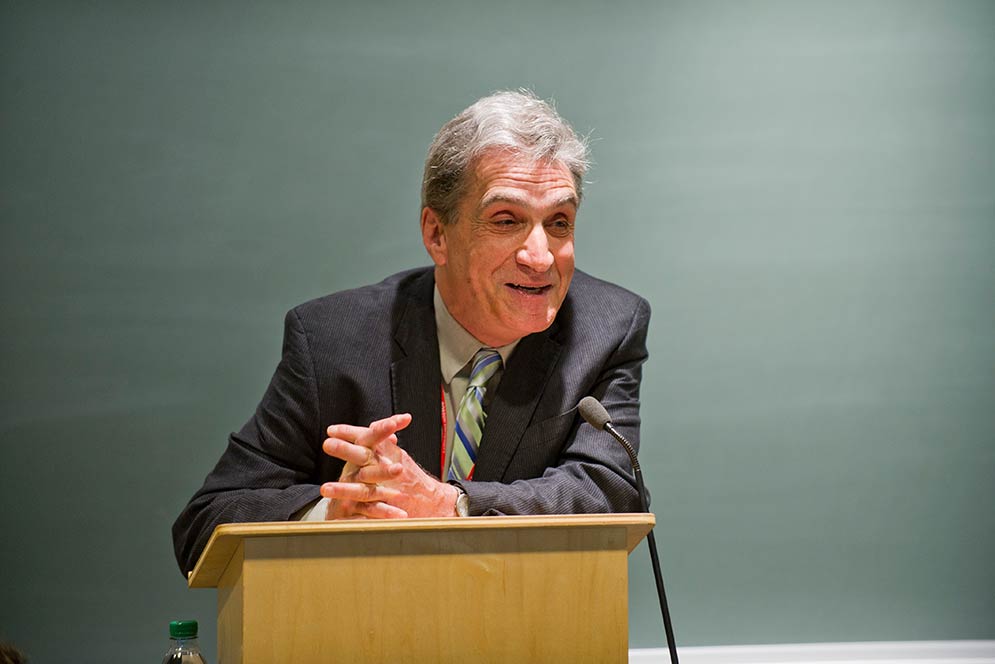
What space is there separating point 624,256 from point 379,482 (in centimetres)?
139

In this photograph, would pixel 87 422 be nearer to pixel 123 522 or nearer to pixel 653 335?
pixel 123 522

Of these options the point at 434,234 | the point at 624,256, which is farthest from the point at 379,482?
the point at 624,256

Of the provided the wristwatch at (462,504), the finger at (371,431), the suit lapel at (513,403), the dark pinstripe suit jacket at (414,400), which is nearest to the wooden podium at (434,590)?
the finger at (371,431)

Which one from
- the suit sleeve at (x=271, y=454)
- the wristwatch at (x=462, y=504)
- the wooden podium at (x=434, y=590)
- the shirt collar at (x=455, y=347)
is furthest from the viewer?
the shirt collar at (x=455, y=347)

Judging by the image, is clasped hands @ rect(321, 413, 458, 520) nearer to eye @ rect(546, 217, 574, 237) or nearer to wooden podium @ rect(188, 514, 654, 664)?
wooden podium @ rect(188, 514, 654, 664)

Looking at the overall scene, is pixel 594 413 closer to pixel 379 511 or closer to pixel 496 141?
pixel 379 511

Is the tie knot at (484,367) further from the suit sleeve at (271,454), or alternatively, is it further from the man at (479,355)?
the suit sleeve at (271,454)

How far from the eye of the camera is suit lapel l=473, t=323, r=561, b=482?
244cm

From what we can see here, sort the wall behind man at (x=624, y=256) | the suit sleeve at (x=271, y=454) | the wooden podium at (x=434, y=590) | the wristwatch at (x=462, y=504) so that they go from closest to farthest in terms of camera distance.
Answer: the wooden podium at (x=434, y=590)
the wristwatch at (x=462, y=504)
the suit sleeve at (x=271, y=454)
the wall behind man at (x=624, y=256)

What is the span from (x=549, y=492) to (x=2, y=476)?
1.62 m

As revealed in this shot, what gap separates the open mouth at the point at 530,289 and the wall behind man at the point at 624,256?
649mm

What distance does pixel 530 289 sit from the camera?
2496 millimetres

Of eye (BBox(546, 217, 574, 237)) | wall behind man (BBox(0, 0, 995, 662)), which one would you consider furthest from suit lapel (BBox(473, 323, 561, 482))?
wall behind man (BBox(0, 0, 995, 662))

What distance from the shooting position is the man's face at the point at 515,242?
2473mm
